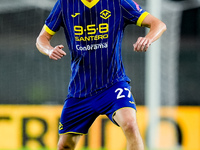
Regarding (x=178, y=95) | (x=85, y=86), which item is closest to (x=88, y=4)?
(x=85, y=86)

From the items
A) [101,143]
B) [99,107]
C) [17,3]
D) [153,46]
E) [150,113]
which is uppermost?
[17,3]

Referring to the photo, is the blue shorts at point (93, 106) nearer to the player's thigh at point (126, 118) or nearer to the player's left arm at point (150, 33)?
the player's thigh at point (126, 118)

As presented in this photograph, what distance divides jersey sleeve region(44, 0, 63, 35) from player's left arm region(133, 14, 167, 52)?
2.27 feet

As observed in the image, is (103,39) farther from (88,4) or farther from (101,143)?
(101,143)

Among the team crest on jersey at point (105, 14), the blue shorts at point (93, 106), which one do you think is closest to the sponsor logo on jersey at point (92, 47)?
the team crest on jersey at point (105, 14)

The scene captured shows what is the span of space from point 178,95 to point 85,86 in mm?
6417

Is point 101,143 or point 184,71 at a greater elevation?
point 184,71

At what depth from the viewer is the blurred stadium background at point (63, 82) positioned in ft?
23.9

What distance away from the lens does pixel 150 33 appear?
3.41m

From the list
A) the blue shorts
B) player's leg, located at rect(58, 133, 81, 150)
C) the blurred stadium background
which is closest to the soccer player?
the blue shorts

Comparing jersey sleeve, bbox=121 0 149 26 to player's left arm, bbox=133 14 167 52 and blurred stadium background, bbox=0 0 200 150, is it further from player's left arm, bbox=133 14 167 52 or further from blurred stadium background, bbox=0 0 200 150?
blurred stadium background, bbox=0 0 200 150

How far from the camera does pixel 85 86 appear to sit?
12.3 feet

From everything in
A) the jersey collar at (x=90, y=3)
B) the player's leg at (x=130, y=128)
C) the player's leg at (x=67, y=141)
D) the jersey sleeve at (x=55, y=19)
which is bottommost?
the player's leg at (x=67, y=141)

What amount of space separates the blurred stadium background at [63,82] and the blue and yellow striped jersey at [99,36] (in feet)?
10.7
